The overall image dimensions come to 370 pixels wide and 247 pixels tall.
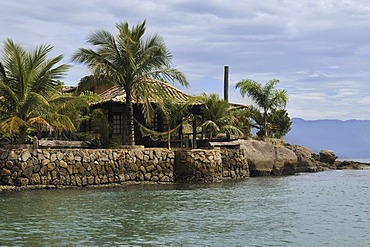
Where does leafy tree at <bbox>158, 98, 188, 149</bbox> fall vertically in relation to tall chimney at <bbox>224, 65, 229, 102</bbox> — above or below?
below

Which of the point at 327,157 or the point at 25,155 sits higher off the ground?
the point at 25,155

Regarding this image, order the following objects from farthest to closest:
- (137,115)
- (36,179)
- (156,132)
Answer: (137,115), (156,132), (36,179)

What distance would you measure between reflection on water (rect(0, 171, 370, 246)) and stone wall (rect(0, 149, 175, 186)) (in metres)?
1.00

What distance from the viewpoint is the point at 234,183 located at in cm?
3028

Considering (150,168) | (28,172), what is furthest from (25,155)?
(150,168)

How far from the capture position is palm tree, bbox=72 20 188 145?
28.1m

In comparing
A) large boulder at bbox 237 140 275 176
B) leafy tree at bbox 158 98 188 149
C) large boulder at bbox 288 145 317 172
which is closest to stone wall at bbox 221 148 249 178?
large boulder at bbox 237 140 275 176

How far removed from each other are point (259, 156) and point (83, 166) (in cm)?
1384

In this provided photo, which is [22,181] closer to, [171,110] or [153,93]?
[153,93]

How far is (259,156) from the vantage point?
3666 centimetres

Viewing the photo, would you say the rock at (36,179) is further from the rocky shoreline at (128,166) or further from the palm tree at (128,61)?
the palm tree at (128,61)

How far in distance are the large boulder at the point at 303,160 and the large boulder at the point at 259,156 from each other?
23.2ft

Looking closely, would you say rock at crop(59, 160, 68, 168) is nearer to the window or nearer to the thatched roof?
the thatched roof

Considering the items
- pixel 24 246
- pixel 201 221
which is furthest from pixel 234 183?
pixel 24 246
